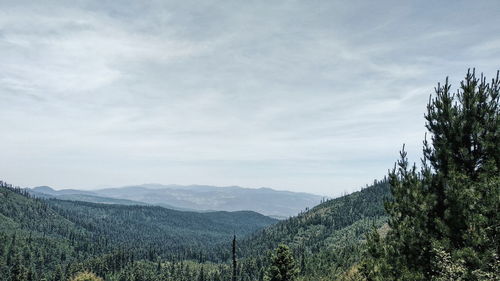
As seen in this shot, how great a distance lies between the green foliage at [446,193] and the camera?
17375 millimetres

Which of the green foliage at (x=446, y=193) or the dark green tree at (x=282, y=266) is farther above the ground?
the green foliage at (x=446, y=193)

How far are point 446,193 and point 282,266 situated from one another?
132 ft

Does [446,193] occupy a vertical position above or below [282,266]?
above

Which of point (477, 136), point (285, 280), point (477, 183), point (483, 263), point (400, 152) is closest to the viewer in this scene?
point (483, 263)

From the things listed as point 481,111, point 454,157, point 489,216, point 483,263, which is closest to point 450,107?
point 481,111

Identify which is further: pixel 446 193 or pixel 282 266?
pixel 282 266

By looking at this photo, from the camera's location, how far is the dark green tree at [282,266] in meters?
54.8

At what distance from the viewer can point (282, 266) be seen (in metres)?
55.2

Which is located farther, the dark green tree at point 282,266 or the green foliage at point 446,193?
the dark green tree at point 282,266

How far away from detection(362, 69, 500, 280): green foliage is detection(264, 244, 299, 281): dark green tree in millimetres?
34662

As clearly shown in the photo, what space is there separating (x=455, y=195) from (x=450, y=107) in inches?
206

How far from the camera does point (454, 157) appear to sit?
20266 mm

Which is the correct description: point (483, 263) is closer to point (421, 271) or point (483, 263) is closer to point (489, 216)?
point (489, 216)

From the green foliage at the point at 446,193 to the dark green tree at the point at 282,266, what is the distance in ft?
114
